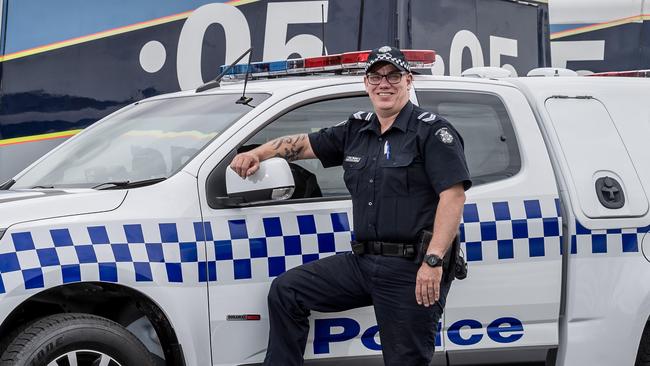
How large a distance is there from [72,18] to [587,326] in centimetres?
A: 346

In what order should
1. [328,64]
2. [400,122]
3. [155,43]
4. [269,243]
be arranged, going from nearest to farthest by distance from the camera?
[400,122] → [269,243] → [328,64] → [155,43]

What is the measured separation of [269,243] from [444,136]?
774 millimetres

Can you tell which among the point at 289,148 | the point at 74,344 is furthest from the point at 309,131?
the point at 74,344

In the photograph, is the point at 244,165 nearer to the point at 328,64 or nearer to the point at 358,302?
the point at 358,302

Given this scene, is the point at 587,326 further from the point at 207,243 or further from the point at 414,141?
the point at 207,243

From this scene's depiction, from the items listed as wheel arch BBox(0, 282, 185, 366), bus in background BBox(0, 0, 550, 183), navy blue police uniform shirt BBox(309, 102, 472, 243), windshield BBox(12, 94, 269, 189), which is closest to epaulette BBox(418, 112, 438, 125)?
navy blue police uniform shirt BBox(309, 102, 472, 243)

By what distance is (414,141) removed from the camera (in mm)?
3787

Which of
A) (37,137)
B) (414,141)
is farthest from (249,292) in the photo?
(37,137)

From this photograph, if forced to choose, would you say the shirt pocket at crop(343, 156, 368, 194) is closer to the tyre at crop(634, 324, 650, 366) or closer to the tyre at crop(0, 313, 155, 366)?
the tyre at crop(0, 313, 155, 366)

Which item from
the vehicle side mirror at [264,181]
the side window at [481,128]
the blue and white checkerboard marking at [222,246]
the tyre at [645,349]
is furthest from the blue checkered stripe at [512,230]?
the vehicle side mirror at [264,181]

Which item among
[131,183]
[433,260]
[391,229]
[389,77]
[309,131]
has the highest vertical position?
[389,77]

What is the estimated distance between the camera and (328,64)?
14.9ft

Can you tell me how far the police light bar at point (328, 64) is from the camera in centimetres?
446

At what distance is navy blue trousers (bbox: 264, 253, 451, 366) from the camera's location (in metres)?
3.75
